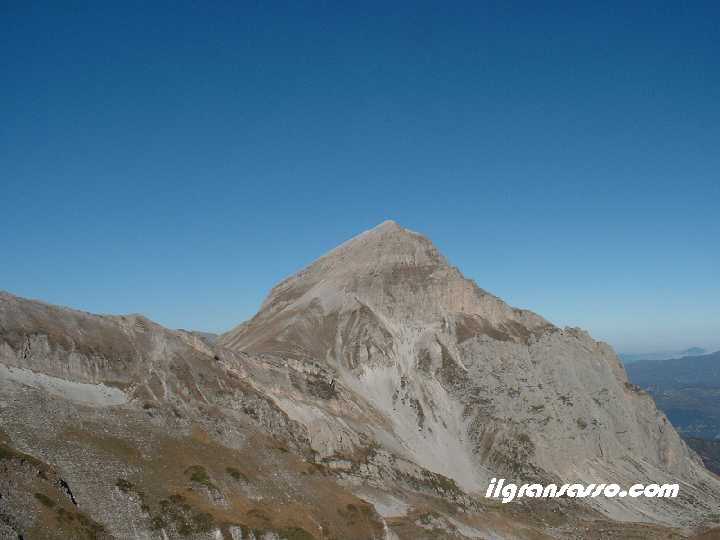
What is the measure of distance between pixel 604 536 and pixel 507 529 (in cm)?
2630

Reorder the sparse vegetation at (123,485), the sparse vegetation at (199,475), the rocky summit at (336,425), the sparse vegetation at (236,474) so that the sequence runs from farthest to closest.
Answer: the sparse vegetation at (236,474), the sparse vegetation at (199,475), the rocky summit at (336,425), the sparse vegetation at (123,485)

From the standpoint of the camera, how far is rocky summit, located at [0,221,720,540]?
57125mm

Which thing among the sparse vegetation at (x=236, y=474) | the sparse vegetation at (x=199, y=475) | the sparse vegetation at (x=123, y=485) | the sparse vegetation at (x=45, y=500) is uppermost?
the sparse vegetation at (x=45, y=500)

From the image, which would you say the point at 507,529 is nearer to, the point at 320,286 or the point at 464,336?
the point at 464,336

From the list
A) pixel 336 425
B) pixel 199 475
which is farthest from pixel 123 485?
Result: pixel 336 425

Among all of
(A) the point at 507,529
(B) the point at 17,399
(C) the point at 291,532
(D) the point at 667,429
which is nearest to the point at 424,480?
(A) the point at 507,529

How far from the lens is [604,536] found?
11388cm

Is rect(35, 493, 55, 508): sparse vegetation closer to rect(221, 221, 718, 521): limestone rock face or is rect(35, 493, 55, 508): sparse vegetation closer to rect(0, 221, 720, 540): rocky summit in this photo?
rect(0, 221, 720, 540): rocky summit

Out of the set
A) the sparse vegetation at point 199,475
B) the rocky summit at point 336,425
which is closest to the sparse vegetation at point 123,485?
the rocky summit at point 336,425

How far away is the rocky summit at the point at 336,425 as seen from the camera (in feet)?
187

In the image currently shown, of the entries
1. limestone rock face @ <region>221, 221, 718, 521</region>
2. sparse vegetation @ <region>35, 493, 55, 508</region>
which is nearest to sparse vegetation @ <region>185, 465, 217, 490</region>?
sparse vegetation @ <region>35, 493, 55, 508</region>

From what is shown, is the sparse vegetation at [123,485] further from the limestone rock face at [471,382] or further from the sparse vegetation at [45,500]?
the limestone rock face at [471,382]

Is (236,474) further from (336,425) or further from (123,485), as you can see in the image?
(336,425)

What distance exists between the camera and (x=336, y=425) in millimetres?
105625
